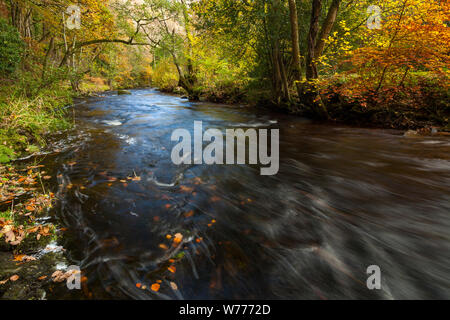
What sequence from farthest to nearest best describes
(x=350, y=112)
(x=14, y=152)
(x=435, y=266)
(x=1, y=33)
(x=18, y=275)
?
(x=350, y=112)
(x=1, y=33)
(x=14, y=152)
(x=435, y=266)
(x=18, y=275)

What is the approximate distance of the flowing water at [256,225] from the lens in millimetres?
1720

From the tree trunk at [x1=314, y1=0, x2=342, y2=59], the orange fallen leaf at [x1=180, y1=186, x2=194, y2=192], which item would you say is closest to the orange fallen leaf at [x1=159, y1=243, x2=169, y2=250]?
the orange fallen leaf at [x1=180, y1=186, x2=194, y2=192]

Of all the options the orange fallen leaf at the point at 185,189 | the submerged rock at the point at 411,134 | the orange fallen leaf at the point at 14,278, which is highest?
the submerged rock at the point at 411,134

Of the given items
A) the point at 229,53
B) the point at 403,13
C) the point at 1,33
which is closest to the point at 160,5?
the point at 229,53

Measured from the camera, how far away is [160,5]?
14.2m

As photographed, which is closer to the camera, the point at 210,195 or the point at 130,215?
the point at 130,215

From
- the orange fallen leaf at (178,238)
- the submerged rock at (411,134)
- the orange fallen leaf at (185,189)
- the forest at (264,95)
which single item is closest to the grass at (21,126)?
the forest at (264,95)

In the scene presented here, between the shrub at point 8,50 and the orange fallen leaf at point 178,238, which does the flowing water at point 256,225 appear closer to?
the orange fallen leaf at point 178,238

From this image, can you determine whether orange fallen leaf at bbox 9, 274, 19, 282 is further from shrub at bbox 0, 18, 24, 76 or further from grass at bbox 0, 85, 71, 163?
shrub at bbox 0, 18, 24, 76

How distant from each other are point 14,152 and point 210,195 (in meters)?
3.89

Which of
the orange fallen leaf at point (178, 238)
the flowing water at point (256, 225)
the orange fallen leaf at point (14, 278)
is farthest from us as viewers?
the orange fallen leaf at point (178, 238)

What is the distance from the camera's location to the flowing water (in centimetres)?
172

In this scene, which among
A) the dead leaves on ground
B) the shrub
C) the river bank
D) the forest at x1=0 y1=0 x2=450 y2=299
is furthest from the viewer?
the shrub
